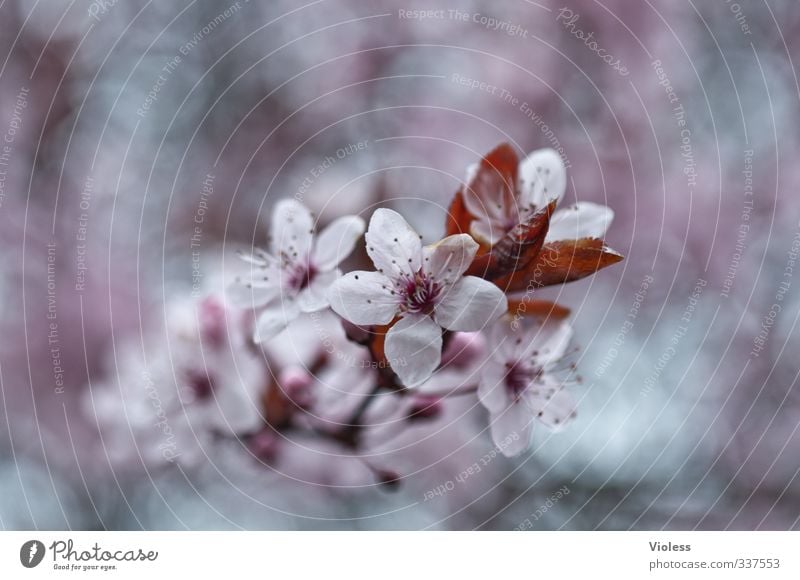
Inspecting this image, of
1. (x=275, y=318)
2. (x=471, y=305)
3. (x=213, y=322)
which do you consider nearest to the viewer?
(x=471, y=305)

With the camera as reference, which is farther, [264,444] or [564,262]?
[264,444]

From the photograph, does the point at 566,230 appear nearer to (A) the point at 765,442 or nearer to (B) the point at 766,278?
(B) the point at 766,278

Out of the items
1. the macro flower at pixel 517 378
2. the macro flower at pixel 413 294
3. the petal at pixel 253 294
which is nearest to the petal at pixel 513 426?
Result: the macro flower at pixel 517 378

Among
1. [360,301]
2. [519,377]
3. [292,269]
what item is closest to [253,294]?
[292,269]

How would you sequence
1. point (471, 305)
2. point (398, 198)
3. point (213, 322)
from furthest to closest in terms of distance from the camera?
point (398, 198) < point (213, 322) < point (471, 305)

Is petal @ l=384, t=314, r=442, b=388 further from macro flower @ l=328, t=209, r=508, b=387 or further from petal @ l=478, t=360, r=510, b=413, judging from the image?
petal @ l=478, t=360, r=510, b=413

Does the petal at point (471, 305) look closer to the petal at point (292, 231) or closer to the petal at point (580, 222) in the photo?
the petal at point (580, 222)

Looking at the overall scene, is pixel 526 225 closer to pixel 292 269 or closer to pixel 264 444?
pixel 292 269
